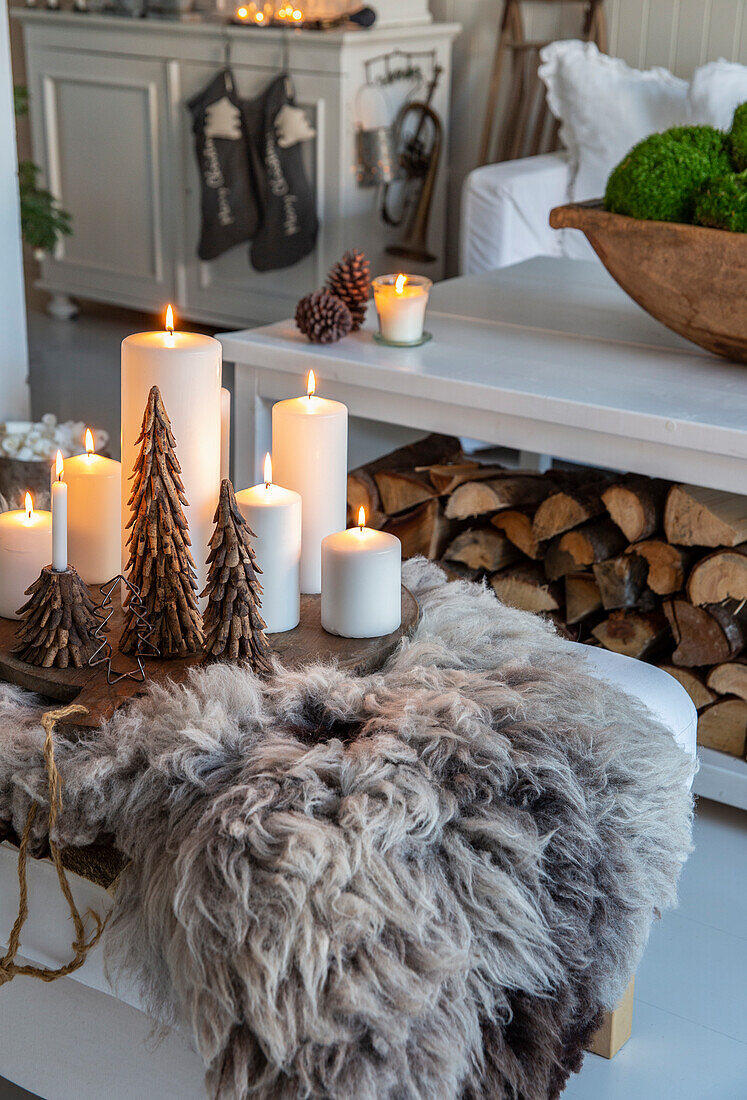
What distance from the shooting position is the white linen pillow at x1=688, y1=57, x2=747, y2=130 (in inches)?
109

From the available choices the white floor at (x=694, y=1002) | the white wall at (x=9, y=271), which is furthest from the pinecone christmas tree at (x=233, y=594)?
the white wall at (x=9, y=271)

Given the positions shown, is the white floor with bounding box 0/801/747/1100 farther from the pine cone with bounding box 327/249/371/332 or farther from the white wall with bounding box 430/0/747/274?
the white wall with bounding box 430/0/747/274

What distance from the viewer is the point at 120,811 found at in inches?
32.2

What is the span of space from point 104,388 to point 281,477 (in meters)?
2.37

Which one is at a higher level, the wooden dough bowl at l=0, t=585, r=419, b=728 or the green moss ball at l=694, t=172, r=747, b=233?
the green moss ball at l=694, t=172, r=747, b=233

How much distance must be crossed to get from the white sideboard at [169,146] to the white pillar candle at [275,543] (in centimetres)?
258

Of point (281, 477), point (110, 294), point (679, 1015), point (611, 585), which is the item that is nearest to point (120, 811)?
point (281, 477)

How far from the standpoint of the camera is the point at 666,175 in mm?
1515

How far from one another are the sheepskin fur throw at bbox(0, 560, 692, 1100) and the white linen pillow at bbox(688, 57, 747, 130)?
7.31 feet

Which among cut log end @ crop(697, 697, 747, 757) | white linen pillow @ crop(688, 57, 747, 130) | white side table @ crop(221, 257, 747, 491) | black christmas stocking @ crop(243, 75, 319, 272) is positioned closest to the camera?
white side table @ crop(221, 257, 747, 491)

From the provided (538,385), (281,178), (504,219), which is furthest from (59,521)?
(281,178)

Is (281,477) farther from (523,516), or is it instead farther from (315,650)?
(523,516)

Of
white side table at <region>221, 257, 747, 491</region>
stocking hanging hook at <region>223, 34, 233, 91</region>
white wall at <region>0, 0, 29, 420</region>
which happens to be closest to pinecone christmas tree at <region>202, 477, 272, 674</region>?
white side table at <region>221, 257, 747, 491</region>

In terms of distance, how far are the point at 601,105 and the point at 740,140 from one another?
1522mm
